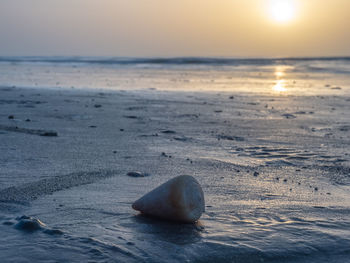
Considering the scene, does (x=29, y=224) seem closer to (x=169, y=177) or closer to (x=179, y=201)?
(x=179, y=201)

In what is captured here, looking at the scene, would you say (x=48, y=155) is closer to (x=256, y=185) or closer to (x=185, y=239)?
(x=256, y=185)

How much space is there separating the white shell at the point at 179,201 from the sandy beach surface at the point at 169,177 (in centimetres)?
5

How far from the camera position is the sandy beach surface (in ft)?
7.57

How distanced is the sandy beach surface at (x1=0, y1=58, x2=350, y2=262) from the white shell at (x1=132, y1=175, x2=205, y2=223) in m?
0.05

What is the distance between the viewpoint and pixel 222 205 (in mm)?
2961

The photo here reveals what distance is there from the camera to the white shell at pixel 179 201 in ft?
8.46

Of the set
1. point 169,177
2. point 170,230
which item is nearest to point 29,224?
point 170,230

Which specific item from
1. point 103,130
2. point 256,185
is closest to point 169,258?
point 256,185

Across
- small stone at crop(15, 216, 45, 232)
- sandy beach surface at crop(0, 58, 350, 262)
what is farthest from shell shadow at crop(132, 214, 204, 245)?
small stone at crop(15, 216, 45, 232)

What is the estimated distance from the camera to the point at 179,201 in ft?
8.48

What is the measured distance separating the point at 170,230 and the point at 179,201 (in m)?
0.16

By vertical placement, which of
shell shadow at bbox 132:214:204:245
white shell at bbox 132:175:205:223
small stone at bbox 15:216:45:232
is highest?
white shell at bbox 132:175:205:223

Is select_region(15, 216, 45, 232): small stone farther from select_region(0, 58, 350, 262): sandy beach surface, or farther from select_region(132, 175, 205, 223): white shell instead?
select_region(132, 175, 205, 223): white shell

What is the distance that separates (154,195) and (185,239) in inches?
14.6
